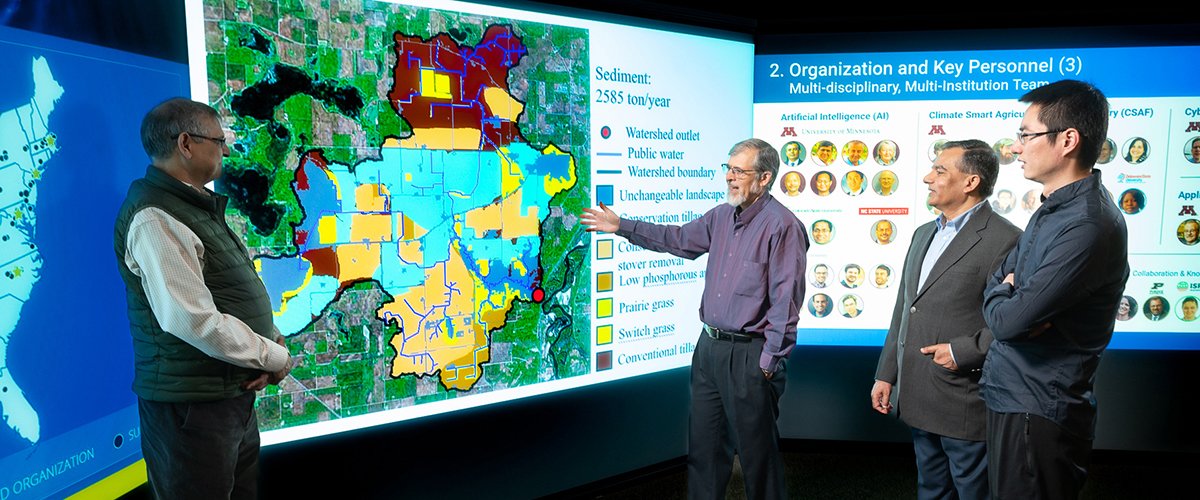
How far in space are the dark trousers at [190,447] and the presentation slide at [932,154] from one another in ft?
10.1

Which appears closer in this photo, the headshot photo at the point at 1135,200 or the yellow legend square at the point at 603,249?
the yellow legend square at the point at 603,249

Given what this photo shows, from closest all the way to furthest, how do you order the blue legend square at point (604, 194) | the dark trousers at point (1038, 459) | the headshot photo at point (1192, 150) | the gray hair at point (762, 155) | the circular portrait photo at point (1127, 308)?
the dark trousers at point (1038, 459) → the gray hair at point (762, 155) → the blue legend square at point (604, 194) → the headshot photo at point (1192, 150) → the circular portrait photo at point (1127, 308)

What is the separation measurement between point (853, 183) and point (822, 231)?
1.05 ft

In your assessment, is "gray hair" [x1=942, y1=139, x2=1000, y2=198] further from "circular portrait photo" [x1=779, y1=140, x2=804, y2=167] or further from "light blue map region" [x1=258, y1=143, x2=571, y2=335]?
"light blue map region" [x1=258, y1=143, x2=571, y2=335]

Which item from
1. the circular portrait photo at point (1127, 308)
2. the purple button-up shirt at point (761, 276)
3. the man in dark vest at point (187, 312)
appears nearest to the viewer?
the man in dark vest at point (187, 312)

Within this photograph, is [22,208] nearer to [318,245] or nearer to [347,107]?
[318,245]

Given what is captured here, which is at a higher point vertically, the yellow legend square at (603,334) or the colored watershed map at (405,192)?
the colored watershed map at (405,192)

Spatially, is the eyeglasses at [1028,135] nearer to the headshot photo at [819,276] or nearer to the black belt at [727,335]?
the black belt at [727,335]

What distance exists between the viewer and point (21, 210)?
1.68 meters

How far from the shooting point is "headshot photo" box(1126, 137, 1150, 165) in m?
3.67

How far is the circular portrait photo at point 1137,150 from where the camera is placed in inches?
144

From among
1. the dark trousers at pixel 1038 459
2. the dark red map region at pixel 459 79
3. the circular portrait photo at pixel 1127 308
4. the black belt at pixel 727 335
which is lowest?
the dark trousers at pixel 1038 459

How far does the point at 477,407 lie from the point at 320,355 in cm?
75

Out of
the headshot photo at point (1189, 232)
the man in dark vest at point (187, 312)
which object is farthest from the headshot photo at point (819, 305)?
the man in dark vest at point (187, 312)
